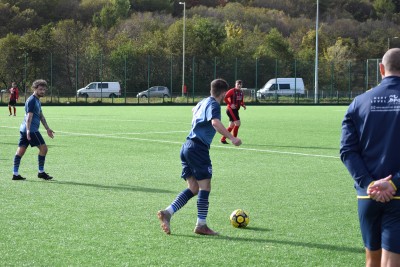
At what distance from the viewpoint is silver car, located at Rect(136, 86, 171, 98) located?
59.4 m

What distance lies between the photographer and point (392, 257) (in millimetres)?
4773

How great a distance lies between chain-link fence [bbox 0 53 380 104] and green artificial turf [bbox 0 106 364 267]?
4011 cm

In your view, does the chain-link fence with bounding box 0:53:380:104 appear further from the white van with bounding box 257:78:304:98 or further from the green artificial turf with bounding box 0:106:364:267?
the green artificial turf with bounding box 0:106:364:267

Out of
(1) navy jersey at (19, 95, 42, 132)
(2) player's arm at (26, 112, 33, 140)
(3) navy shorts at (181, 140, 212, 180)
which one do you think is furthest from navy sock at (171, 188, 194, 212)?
(1) navy jersey at (19, 95, 42, 132)

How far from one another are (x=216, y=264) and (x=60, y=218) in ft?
9.61

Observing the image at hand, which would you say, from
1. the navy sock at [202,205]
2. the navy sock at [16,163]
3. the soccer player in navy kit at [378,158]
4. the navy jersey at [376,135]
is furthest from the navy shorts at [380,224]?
the navy sock at [16,163]

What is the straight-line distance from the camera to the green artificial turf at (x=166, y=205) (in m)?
7.11

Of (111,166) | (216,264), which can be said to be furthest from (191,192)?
(111,166)

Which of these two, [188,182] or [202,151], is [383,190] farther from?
[188,182]

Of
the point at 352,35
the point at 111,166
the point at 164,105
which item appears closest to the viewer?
the point at 111,166

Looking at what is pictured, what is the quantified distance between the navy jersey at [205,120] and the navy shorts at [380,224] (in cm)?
328

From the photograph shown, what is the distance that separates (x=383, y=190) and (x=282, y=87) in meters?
57.8

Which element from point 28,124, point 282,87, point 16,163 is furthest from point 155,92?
point 28,124

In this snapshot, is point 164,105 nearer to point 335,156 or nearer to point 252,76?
point 252,76
